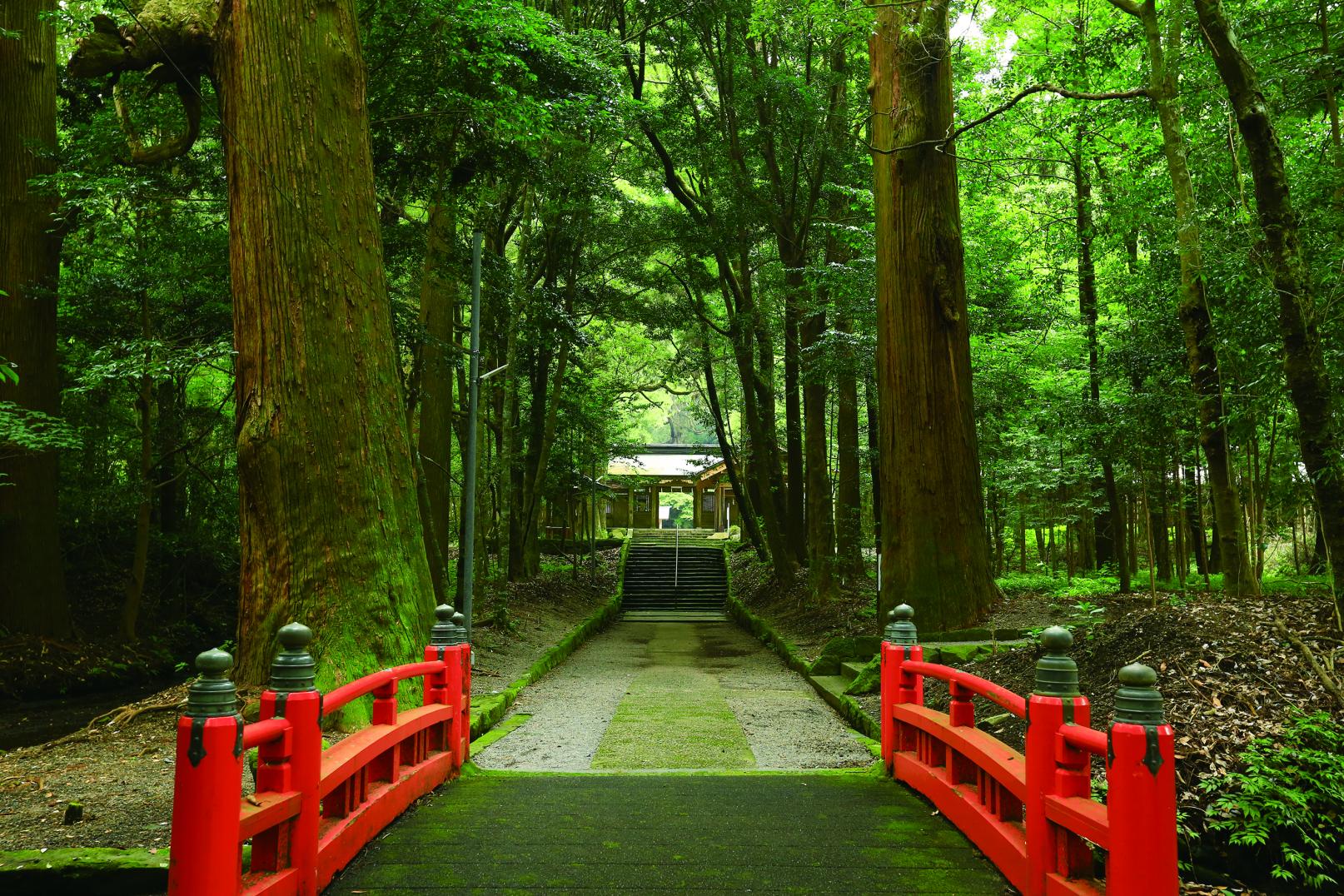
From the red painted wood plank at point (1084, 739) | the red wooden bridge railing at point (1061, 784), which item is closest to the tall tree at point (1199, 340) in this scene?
the red wooden bridge railing at point (1061, 784)

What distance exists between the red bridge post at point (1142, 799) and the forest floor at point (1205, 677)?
4.72 ft

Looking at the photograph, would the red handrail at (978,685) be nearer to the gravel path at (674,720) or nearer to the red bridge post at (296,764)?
the gravel path at (674,720)

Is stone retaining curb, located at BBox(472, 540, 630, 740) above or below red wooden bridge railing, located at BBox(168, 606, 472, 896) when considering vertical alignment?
below

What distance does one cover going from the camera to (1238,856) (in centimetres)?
400

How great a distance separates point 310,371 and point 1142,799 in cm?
564

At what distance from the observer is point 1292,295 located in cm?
546

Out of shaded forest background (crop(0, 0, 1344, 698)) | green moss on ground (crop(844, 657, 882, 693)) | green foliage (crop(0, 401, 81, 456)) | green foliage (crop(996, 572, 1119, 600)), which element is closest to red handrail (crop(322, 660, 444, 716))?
shaded forest background (crop(0, 0, 1344, 698))

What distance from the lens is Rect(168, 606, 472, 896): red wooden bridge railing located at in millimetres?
2707

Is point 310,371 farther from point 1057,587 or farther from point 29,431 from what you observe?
point 1057,587

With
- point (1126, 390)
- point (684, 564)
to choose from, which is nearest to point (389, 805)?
point (1126, 390)

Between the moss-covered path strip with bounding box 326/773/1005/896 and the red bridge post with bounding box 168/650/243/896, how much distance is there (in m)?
0.97

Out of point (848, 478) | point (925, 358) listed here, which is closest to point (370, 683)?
point (925, 358)

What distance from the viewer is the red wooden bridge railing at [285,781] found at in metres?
2.71

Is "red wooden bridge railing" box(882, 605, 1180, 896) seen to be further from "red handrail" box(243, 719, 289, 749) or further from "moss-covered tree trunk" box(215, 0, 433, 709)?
"moss-covered tree trunk" box(215, 0, 433, 709)
